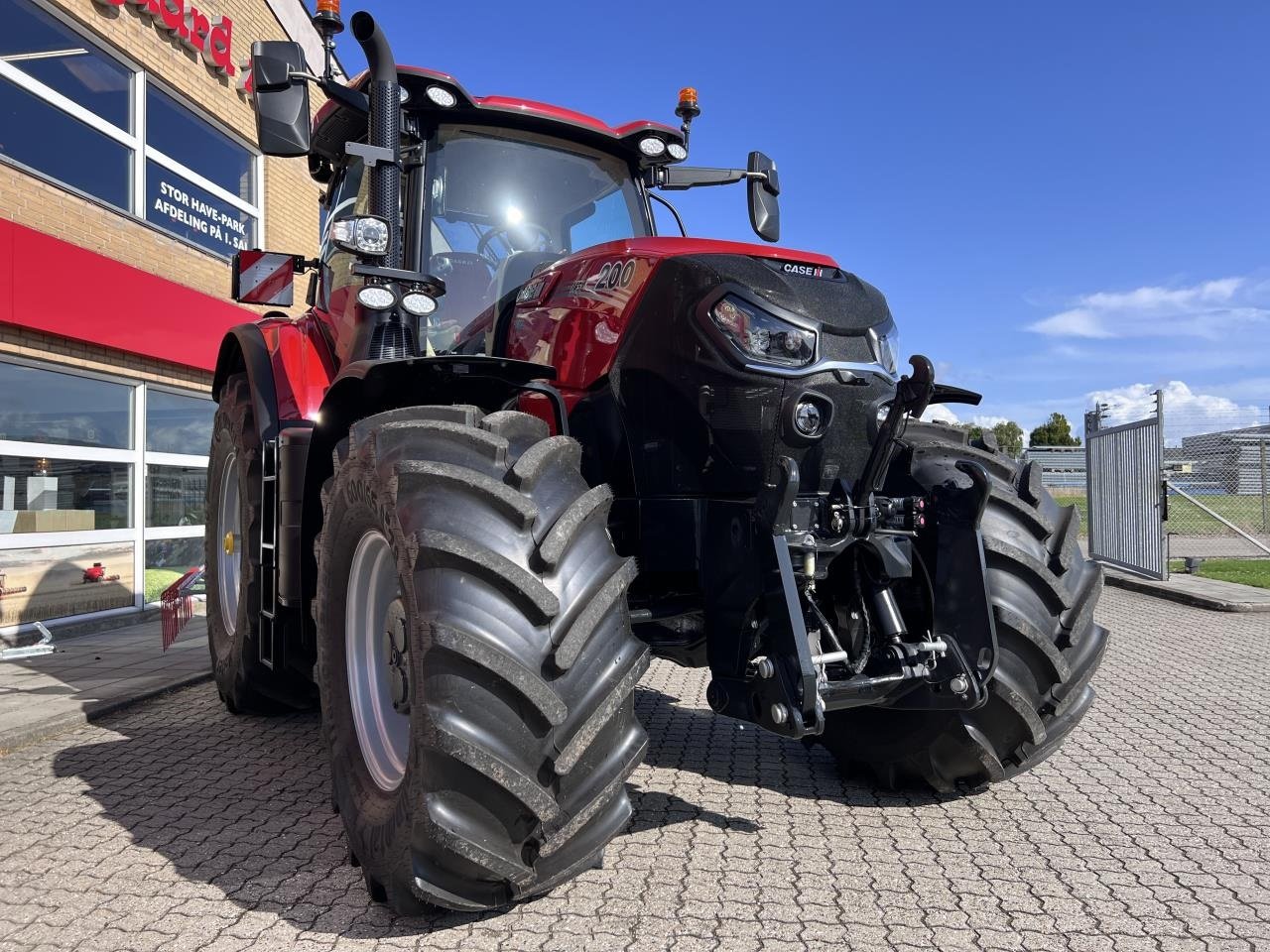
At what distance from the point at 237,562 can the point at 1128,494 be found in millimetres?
10803

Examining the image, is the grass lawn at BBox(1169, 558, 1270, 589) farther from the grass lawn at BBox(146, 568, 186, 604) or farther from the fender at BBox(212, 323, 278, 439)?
the grass lawn at BBox(146, 568, 186, 604)

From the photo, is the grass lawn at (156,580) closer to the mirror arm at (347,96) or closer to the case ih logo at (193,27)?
the case ih logo at (193,27)

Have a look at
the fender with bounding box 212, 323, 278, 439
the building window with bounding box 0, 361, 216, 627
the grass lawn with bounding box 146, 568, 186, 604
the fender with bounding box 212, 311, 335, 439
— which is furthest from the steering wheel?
the grass lawn with bounding box 146, 568, 186, 604

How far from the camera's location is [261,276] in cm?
442

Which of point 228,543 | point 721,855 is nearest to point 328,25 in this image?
point 228,543

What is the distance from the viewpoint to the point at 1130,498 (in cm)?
1192

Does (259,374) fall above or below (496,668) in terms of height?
above

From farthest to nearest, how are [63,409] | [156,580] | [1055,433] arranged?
[1055,433], [156,580], [63,409]

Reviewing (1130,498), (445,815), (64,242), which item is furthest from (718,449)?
(1130,498)

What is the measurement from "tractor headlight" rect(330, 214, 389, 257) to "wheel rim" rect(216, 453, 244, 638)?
2180 mm

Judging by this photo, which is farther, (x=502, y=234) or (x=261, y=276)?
(x=261, y=276)

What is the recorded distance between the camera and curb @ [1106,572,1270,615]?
9.27 meters

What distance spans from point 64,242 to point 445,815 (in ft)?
23.5

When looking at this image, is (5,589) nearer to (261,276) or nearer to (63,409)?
(63,409)
